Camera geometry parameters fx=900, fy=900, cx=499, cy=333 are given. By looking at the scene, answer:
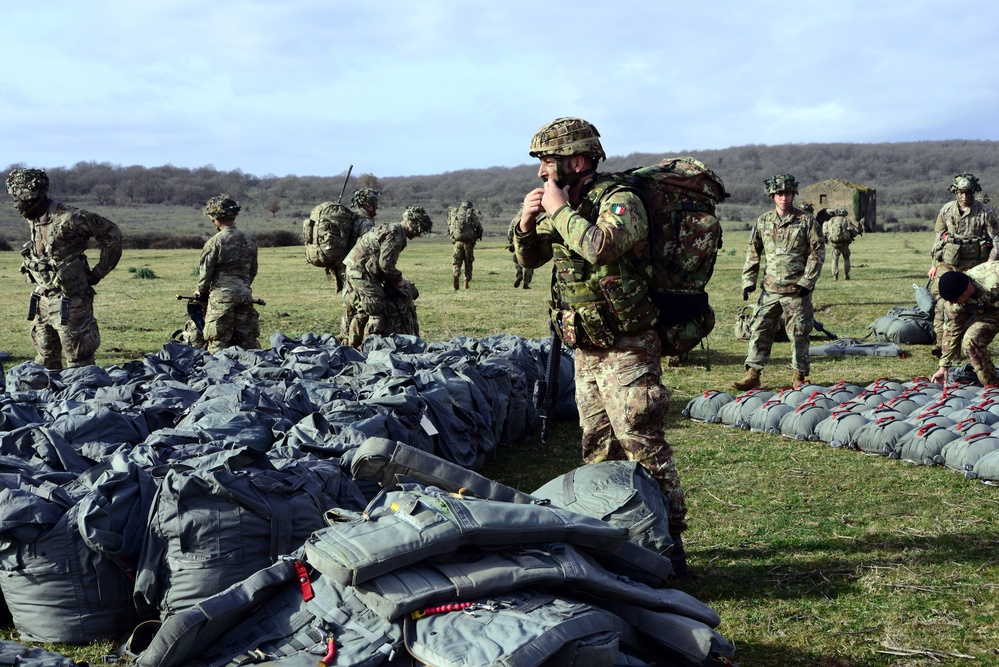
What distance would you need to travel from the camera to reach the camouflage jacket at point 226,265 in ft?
33.9

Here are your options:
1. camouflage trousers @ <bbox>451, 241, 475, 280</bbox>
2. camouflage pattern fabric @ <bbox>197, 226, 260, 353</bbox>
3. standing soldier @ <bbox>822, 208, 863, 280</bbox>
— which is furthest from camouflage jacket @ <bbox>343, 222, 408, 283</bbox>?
standing soldier @ <bbox>822, 208, 863, 280</bbox>

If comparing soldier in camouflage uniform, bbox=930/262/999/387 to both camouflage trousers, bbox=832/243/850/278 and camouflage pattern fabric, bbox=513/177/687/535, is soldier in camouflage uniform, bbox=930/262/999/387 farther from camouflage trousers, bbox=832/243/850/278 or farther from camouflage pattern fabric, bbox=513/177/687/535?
camouflage trousers, bbox=832/243/850/278

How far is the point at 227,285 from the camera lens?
1042cm

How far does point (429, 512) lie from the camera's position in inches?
129

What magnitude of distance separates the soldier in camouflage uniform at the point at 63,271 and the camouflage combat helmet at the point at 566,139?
6413 millimetres

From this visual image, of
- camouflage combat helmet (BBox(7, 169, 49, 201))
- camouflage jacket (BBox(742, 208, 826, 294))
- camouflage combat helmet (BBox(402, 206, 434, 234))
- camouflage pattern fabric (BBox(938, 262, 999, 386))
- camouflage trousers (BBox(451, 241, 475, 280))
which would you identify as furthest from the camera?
camouflage trousers (BBox(451, 241, 475, 280))

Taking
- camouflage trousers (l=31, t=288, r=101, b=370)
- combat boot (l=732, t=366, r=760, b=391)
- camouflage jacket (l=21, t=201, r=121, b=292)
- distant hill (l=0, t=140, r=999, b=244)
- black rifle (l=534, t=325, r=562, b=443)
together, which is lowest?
combat boot (l=732, t=366, r=760, b=391)

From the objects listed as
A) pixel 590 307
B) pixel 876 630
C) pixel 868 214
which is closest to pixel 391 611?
pixel 590 307

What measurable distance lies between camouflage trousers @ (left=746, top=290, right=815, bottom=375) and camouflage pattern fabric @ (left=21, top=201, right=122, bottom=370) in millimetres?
6989

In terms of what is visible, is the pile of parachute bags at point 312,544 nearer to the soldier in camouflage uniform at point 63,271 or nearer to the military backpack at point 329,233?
the soldier in camouflage uniform at point 63,271

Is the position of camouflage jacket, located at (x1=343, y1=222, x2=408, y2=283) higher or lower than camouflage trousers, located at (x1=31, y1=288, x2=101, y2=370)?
higher

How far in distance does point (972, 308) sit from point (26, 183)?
9.43m

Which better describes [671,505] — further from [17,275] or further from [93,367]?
[17,275]

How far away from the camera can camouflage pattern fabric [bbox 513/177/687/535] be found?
4566 millimetres
